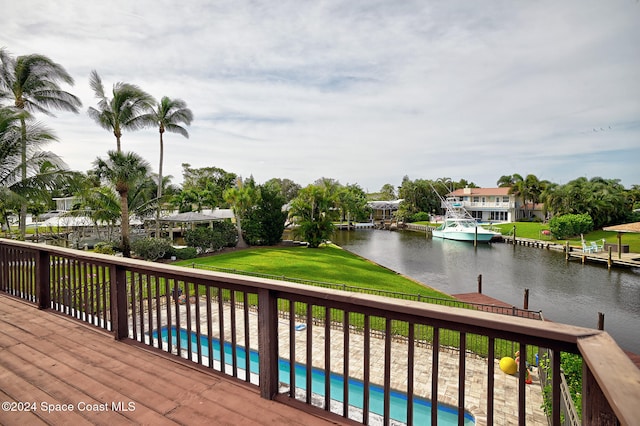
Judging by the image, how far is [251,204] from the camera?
1072 inches

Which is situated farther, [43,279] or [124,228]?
[124,228]

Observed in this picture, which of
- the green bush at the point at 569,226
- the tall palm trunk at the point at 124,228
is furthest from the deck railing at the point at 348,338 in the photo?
the green bush at the point at 569,226

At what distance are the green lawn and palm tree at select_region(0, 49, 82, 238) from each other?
31.9 feet

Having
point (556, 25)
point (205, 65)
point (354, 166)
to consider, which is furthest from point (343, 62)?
point (354, 166)

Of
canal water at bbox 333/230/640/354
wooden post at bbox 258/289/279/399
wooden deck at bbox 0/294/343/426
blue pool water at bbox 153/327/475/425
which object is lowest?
canal water at bbox 333/230/640/354

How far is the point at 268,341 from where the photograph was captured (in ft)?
7.89

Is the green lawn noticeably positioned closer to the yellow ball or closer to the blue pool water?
the blue pool water

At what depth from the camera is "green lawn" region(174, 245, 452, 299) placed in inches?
629

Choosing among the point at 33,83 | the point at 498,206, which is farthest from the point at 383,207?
the point at 33,83

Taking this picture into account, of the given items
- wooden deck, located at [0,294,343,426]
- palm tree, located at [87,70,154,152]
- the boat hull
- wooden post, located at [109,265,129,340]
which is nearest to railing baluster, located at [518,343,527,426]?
wooden deck, located at [0,294,343,426]

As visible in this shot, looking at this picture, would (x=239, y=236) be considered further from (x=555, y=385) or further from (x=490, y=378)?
(x=555, y=385)

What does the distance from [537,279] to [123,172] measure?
2380 centimetres

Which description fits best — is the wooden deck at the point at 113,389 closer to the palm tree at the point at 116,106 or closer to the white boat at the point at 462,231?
the palm tree at the point at 116,106

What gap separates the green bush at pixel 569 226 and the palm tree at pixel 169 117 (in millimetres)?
34656
